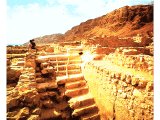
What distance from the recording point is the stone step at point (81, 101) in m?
6.64

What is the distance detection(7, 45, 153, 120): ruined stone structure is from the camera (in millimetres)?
4738

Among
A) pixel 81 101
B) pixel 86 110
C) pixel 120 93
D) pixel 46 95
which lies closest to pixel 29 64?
pixel 46 95

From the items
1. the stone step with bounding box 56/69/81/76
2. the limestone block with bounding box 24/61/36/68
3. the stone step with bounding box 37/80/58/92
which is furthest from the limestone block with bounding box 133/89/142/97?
the limestone block with bounding box 24/61/36/68

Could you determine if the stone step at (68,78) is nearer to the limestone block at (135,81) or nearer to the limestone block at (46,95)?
the limestone block at (46,95)

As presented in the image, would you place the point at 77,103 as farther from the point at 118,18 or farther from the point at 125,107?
the point at 118,18

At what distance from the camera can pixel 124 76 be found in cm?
503

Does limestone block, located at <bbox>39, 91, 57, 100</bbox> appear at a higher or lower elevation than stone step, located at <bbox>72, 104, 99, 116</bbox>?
higher

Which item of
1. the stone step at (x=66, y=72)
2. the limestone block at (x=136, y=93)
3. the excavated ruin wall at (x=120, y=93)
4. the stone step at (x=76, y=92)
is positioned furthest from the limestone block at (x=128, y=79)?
the stone step at (x=66, y=72)

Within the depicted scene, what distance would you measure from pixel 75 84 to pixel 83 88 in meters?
0.32

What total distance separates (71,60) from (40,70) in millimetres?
1538

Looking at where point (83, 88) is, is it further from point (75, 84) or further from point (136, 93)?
point (136, 93)

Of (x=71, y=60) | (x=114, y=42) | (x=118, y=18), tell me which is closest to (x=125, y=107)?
(x=71, y=60)

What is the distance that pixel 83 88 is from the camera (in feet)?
23.9

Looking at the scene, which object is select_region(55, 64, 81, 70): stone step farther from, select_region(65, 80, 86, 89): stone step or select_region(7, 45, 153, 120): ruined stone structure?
select_region(65, 80, 86, 89): stone step
